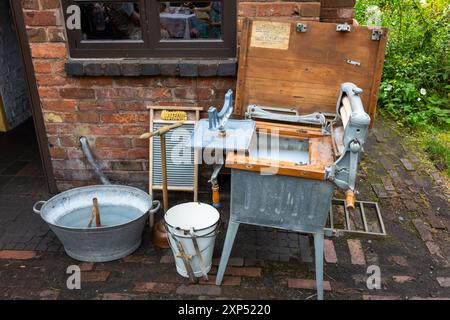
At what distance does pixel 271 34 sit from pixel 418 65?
451 cm

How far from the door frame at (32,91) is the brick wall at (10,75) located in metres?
1.78

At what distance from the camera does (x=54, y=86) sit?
3873mm

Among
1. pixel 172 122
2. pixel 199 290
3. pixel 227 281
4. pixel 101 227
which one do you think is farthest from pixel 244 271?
pixel 172 122

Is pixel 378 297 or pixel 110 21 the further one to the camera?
pixel 110 21

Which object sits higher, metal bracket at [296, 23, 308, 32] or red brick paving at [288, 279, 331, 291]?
metal bracket at [296, 23, 308, 32]

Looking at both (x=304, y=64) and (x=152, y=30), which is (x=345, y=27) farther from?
(x=152, y=30)

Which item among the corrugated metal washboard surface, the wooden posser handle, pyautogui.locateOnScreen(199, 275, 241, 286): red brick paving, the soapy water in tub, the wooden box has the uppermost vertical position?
the wooden box

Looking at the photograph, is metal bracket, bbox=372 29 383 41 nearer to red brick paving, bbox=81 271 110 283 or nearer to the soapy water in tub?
the soapy water in tub

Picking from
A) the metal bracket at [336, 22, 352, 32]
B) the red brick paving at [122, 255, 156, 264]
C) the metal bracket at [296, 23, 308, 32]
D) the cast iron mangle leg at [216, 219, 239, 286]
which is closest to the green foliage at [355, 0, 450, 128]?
the metal bracket at [336, 22, 352, 32]

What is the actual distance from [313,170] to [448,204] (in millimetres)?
2388

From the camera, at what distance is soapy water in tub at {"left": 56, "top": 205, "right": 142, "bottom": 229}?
137 inches

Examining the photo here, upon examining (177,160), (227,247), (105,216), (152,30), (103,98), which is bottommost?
(105,216)

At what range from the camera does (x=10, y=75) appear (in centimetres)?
571

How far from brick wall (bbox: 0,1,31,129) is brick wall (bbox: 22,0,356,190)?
75.8 inches
